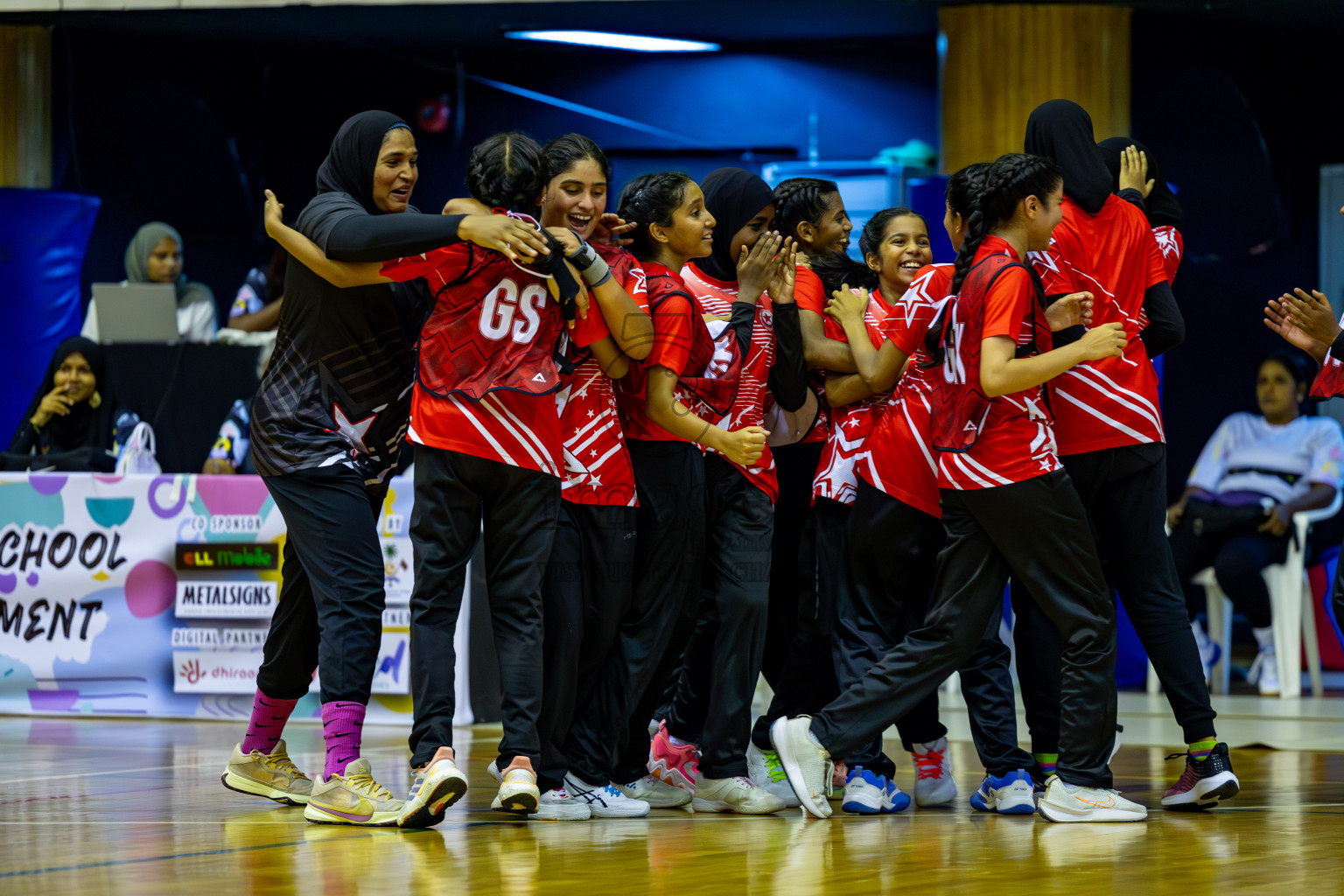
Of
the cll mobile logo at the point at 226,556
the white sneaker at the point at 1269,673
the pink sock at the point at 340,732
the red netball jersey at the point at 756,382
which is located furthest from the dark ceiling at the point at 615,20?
the pink sock at the point at 340,732

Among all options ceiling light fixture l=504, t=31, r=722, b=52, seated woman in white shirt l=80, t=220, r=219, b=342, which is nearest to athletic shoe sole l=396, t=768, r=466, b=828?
seated woman in white shirt l=80, t=220, r=219, b=342

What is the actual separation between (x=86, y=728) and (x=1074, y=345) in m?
4.27

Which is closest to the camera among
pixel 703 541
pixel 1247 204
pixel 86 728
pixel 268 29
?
pixel 703 541

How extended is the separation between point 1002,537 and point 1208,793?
91 centimetres

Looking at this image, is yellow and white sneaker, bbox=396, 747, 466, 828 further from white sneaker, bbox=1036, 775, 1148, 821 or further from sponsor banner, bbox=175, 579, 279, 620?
sponsor banner, bbox=175, 579, 279, 620

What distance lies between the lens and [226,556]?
6465mm

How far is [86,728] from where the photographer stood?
614cm

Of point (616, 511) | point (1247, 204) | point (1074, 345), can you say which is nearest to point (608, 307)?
point (616, 511)

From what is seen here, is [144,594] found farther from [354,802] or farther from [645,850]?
[645,850]

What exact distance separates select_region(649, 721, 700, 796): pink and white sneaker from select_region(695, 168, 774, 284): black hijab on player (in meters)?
1.29

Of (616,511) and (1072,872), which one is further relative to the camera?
(616,511)

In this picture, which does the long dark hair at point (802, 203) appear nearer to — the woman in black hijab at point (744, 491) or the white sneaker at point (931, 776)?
the woman in black hijab at point (744, 491)

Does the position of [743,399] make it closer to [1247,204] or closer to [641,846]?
[641,846]

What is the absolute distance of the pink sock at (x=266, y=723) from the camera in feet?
13.4
